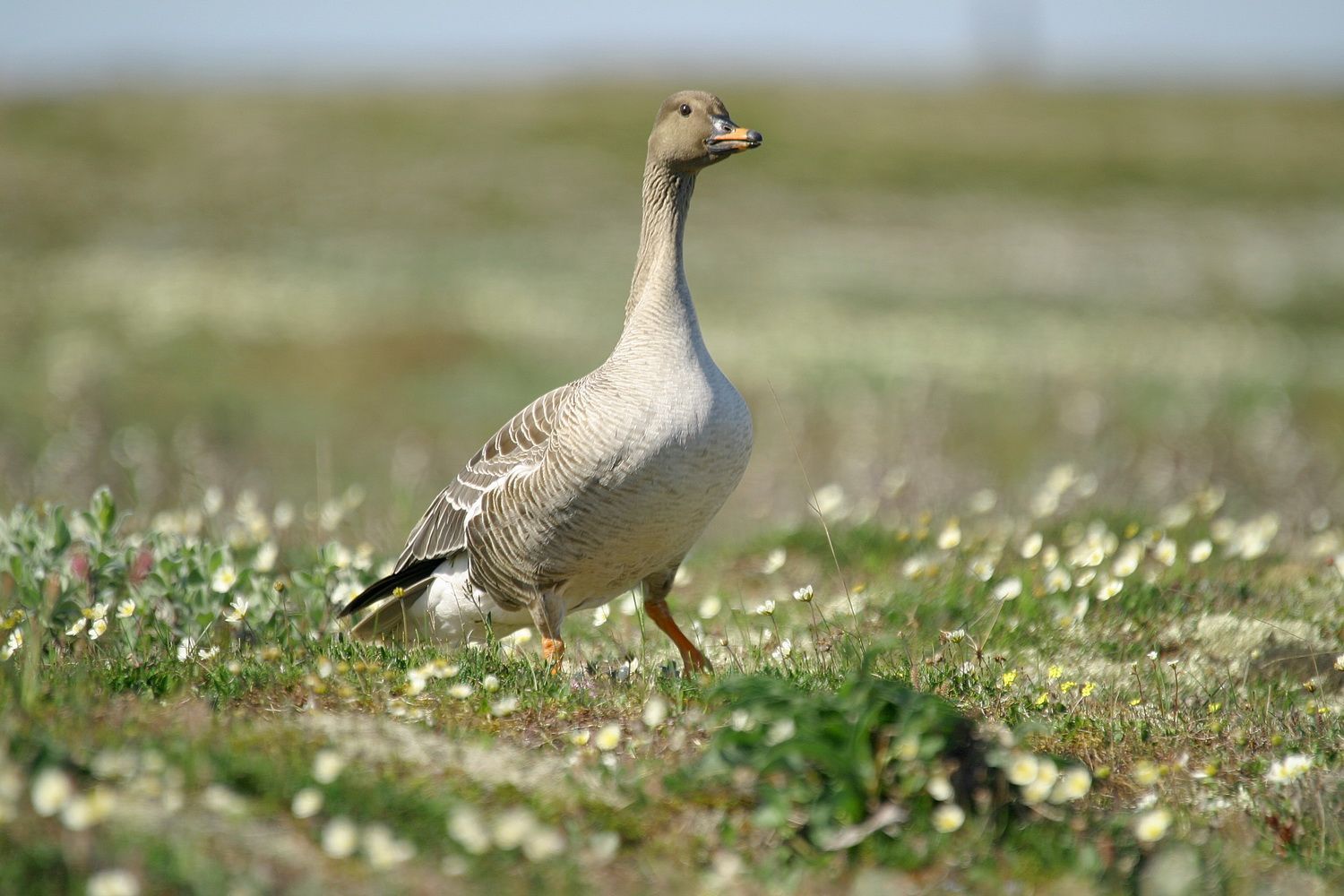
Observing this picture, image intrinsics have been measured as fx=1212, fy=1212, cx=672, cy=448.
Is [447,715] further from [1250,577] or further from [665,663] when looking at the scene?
[1250,577]

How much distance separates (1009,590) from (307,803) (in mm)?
3714

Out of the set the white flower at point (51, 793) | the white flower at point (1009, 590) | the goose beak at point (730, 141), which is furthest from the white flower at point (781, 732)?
the goose beak at point (730, 141)

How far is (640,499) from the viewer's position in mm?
5234

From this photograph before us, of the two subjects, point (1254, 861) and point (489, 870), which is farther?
point (1254, 861)

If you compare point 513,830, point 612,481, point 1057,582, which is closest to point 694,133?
point 612,481

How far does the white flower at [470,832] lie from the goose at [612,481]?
173 centimetres

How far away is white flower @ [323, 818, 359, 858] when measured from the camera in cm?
306

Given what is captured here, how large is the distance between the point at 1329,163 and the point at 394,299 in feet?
154

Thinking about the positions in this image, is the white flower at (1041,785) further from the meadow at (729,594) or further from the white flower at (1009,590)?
the white flower at (1009,590)

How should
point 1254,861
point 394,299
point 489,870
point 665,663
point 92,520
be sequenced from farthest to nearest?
point 394,299 → point 92,520 → point 665,663 → point 1254,861 → point 489,870

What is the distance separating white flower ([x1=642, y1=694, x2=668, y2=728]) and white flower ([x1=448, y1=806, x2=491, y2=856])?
0.80m

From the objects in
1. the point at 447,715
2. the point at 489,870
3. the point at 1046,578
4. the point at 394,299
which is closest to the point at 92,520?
the point at 447,715

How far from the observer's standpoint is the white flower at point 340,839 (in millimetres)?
Result: 3059

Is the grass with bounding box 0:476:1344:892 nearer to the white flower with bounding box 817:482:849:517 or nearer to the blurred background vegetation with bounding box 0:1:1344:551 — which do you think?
the white flower with bounding box 817:482:849:517
